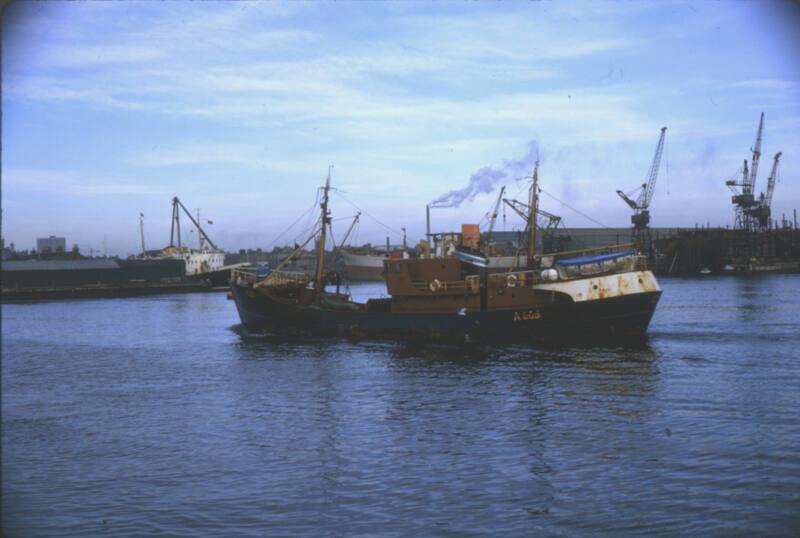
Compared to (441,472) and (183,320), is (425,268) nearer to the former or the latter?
(441,472)

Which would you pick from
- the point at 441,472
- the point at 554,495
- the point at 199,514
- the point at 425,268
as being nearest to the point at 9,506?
the point at 199,514

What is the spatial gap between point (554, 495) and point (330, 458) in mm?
6436

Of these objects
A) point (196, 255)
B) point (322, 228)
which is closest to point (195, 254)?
point (196, 255)

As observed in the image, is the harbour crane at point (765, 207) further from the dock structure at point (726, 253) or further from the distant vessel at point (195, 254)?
the distant vessel at point (195, 254)

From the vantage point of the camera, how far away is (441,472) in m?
19.1

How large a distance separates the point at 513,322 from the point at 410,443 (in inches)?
900

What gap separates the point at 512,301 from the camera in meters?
43.8

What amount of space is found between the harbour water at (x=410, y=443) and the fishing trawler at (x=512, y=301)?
225cm

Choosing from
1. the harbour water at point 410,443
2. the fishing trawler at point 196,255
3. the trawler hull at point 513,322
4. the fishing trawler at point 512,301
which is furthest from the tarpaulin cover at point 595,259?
the fishing trawler at point 196,255

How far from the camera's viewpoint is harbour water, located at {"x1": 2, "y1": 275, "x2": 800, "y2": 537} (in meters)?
16.2

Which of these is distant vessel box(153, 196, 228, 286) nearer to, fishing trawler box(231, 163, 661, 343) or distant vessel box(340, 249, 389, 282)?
distant vessel box(340, 249, 389, 282)

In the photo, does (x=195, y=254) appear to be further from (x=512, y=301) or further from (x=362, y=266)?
(x=512, y=301)

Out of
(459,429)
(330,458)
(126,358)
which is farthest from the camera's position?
(126,358)

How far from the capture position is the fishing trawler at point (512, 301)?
139 ft
